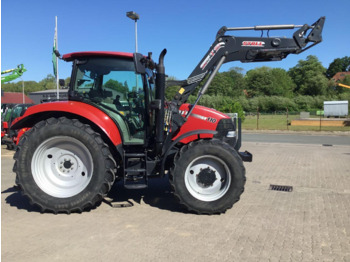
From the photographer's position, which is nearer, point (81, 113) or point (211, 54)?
point (81, 113)

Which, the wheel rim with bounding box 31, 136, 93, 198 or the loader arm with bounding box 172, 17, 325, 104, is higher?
the loader arm with bounding box 172, 17, 325, 104

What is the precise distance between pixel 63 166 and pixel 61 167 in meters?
0.05

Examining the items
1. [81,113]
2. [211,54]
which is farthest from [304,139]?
[81,113]

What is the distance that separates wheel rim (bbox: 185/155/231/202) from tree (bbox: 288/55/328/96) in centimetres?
6983

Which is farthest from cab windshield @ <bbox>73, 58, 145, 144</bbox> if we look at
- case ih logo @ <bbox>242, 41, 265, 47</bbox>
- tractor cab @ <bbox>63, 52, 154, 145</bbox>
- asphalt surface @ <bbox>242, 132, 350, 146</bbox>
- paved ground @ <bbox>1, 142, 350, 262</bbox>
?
asphalt surface @ <bbox>242, 132, 350, 146</bbox>

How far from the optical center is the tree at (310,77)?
222 feet

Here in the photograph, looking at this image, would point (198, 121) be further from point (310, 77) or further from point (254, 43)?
point (310, 77)

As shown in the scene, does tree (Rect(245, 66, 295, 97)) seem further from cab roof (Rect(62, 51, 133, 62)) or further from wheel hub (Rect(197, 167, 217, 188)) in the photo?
cab roof (Rect(62, 51, 133, 62))

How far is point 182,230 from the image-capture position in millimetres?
4082

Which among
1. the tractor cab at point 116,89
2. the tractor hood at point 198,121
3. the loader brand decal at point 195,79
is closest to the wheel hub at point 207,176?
the tractor hood at point 198,121

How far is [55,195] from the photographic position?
483 cm

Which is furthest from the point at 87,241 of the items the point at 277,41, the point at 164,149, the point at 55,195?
the point at 277,41

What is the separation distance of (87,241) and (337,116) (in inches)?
1726

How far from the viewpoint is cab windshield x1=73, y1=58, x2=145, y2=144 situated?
514 centimetres
